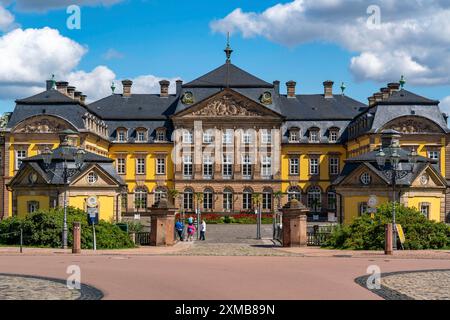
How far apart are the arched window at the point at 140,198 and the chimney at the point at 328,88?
21502mm

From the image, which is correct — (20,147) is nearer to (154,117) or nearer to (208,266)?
(154,117)

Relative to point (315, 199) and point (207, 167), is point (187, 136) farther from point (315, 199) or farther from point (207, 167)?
point (315, 199)

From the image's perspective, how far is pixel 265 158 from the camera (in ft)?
255

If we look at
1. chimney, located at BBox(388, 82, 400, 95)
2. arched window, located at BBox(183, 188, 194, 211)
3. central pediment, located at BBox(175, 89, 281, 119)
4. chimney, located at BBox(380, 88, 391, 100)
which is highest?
Result: chimney, located at BBox(388, 82, 400, 95)

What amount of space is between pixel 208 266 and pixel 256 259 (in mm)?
4268

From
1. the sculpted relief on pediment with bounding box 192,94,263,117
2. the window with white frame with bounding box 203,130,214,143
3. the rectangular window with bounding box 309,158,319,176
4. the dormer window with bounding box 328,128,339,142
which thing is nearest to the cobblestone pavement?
the sculpted relief on pediment with bounding box 192,94,263,117

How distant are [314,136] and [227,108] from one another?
9.38 m

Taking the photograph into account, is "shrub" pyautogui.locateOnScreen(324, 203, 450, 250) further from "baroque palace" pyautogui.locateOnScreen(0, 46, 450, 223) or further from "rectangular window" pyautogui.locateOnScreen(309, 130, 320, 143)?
"rectangular window" pyautogui.locateOnScreen(309, 130, 320, 143)

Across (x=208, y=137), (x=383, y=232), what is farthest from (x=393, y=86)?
(x=383, y=232)

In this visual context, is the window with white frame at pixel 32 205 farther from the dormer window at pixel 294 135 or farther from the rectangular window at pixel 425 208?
the dormer window at pixel 294 135

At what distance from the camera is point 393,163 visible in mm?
32719

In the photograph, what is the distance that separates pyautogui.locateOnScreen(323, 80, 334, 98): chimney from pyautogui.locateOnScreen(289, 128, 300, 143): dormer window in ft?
23.6

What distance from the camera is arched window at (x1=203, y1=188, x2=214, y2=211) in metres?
77.2
